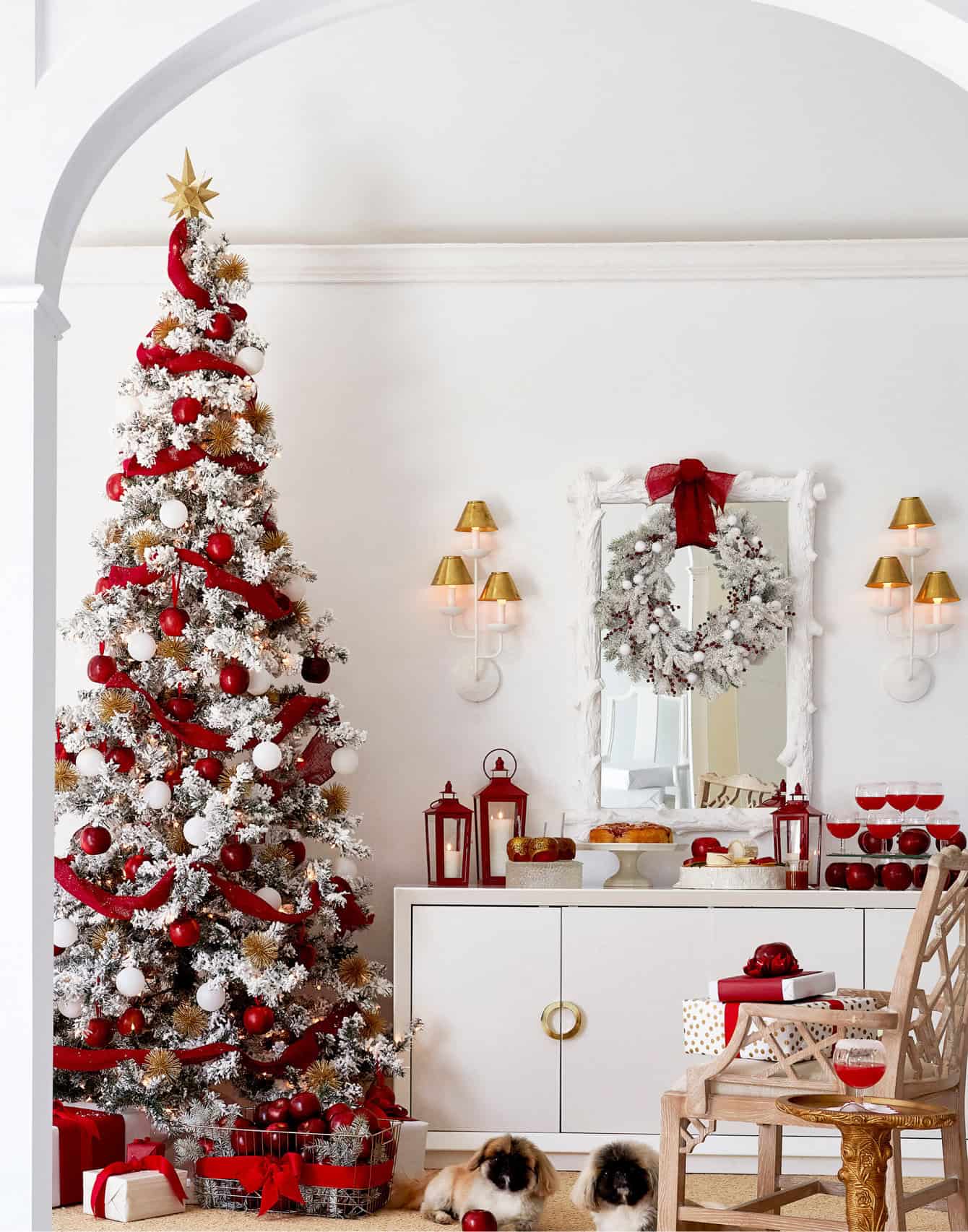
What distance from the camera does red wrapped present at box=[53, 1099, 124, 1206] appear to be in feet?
12.2

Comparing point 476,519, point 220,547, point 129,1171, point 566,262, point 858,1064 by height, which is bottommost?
point 129,1171

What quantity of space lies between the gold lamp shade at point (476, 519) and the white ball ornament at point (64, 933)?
1.87 meters

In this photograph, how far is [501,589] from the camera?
475 cm

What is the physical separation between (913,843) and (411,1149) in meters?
1.85

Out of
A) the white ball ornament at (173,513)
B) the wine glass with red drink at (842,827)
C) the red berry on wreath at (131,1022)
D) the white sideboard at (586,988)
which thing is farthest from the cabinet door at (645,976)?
the white ball ornament at (173,513)

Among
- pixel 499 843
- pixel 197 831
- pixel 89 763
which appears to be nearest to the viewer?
pixel 197 831

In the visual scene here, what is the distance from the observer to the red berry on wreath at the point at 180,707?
13.2ft

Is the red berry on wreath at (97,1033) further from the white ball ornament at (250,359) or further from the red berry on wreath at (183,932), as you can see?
the white ball ornament at (250,359)

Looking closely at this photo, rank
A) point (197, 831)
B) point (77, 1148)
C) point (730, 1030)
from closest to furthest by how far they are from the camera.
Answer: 1. point (730, 1030)
2. point (77, 1148)
3. point (197, 831)

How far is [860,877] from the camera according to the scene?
4277 mm

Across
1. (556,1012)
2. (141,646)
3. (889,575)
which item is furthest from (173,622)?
(889,575)

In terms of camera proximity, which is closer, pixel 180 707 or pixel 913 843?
pixel 180 707

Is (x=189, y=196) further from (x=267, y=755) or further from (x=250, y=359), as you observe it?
(x=267, y=755)

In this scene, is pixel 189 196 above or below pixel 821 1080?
above
